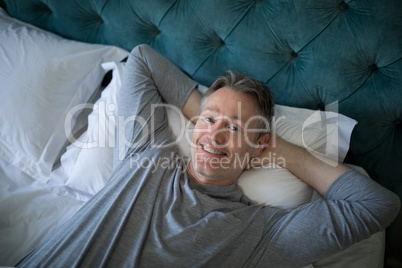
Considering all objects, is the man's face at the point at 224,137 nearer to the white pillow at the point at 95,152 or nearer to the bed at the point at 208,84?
the bed at the point at 208,84

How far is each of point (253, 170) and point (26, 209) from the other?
948 mm

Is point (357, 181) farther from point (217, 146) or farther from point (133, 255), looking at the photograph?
point (133, 255)

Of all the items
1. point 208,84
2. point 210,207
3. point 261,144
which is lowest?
point 210,207

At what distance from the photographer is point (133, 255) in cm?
89

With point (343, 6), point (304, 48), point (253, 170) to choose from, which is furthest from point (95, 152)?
point (343, 6)

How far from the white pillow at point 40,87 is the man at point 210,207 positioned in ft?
1.07

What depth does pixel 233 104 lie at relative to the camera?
3.62ft

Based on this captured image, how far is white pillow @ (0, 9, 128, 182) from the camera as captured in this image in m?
1.27

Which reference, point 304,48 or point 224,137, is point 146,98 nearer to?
point 224,137

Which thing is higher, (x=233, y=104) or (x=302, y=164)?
(x=233, y=104)

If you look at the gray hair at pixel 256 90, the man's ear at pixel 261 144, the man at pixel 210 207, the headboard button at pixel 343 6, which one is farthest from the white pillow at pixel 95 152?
the headboard button at pixel 343 6

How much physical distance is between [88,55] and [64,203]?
2.44 feet

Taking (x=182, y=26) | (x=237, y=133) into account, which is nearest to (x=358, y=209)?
(x=237, y=133)

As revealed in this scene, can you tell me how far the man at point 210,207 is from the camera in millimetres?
905
